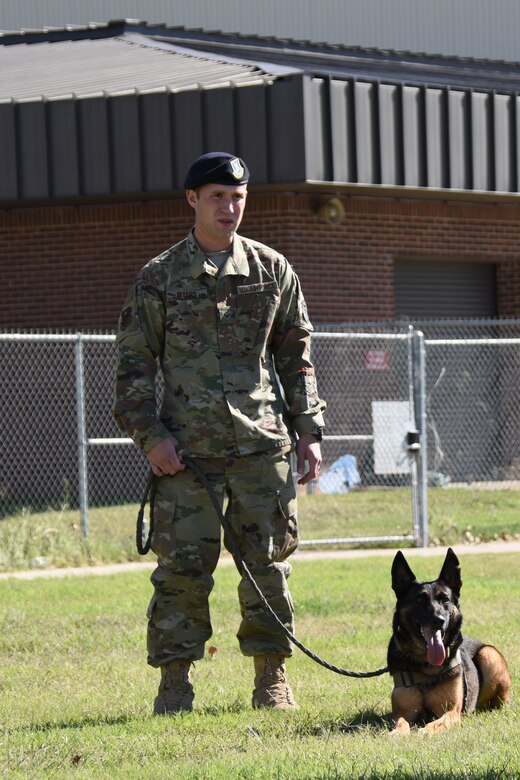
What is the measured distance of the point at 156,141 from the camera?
15.6m

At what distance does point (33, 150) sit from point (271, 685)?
11128 millimetres

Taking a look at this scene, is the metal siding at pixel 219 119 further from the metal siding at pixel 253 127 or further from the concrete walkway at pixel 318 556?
the concrete walkway at pixel 318 556

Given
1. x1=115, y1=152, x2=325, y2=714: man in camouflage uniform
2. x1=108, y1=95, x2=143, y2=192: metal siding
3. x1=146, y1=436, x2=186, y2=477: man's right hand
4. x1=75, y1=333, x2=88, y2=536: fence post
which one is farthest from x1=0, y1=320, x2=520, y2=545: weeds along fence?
x1=146, y1=436, x2=186, y2=477: man's right hand

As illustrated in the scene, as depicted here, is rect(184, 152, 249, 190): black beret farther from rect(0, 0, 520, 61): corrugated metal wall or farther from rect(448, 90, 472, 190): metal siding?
rect(0, 0, 520, 61): corrugated metal wall

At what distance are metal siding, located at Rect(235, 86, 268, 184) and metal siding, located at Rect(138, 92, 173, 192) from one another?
2.73 feet

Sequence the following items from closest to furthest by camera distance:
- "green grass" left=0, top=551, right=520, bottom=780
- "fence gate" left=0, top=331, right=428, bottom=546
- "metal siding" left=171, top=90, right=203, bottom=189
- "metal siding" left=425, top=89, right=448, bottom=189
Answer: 1. "green grass" left=0, top=551, right=520, bottom=780
2. "metal siding" left=171, top=90, right=203, bottom=189
3. "metal siding" left=425, top=89, right=448, bottom=189
4. "fence gate" left=0, top=331, right=428, bottom=546

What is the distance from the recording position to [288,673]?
22.7 feet

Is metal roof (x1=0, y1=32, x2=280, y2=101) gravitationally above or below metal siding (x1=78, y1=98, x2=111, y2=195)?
above

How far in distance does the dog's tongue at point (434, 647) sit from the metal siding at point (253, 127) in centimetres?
1078

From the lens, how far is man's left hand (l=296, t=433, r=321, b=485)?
5.75 m

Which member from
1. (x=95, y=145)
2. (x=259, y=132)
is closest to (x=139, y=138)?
(x=95, y=145)

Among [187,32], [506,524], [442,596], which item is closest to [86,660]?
[442,596]

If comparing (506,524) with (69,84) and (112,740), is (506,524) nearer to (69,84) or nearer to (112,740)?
(69,84)

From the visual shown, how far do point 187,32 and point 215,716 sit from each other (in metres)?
16.7
